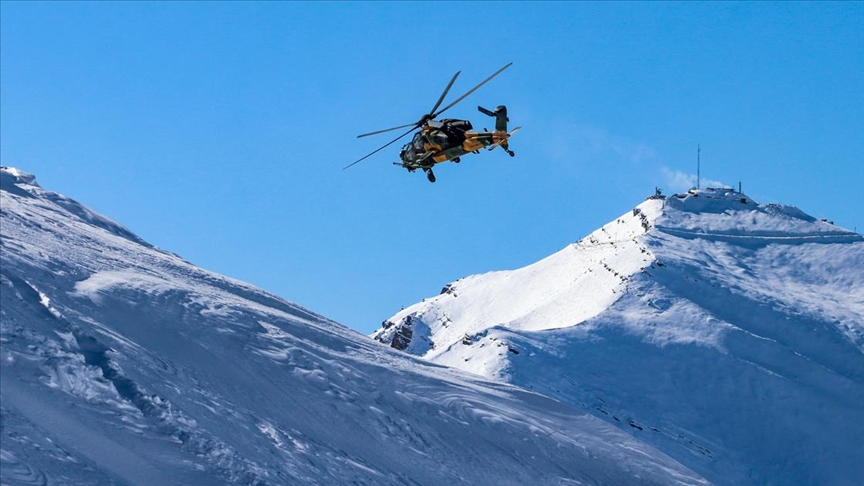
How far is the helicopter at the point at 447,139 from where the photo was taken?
147 feet

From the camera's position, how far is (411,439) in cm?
5553

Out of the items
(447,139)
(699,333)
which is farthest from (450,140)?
(699,333)

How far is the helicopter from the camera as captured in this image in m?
44.7

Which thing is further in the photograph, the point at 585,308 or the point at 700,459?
the point at 585,308

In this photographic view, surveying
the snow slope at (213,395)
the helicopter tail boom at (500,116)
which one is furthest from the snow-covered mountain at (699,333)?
the helicopter tail boom at (500,116)

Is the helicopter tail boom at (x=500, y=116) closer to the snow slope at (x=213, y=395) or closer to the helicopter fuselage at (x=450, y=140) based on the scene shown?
the helicopter fuselage at (x=450, y=140)

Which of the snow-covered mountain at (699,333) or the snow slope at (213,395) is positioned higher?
the snow-covered mountain at (699,333)

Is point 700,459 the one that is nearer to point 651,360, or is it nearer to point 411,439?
point 651,360

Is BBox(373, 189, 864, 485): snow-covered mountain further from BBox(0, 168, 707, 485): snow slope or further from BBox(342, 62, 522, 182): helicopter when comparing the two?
BBox(342, 62, 522, 182): helicopter

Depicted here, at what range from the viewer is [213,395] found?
Answer: 52250 millimetres

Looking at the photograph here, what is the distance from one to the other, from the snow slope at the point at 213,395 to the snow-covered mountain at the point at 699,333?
737 centimetres

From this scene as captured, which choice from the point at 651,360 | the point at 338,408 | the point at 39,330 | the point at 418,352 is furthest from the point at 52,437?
the point at 418,352

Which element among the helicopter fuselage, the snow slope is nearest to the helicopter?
the helicopter fuselage

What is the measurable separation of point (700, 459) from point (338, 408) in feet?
72.7
